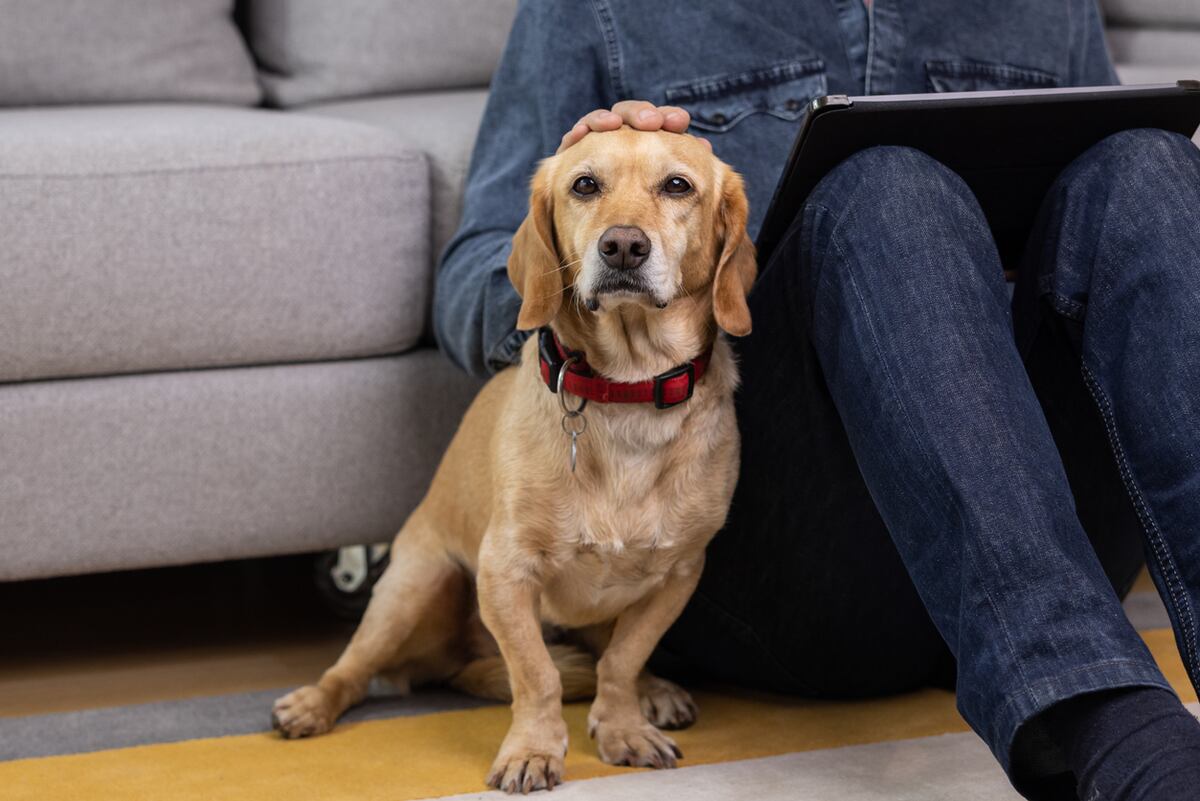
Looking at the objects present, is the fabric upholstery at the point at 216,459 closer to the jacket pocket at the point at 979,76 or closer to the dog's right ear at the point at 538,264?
the dog's right ear at the point at 538,264

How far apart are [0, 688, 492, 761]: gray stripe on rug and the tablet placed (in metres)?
0.72

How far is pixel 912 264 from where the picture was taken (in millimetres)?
1116

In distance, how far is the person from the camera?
1003mm

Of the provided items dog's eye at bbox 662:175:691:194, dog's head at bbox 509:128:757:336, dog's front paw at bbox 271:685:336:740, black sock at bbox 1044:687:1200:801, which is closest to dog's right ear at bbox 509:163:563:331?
dog's head at bbox 509:128:757:336

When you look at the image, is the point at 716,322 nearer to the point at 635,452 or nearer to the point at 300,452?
the point at 635,452

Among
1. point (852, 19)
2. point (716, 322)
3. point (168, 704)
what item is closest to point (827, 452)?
point (716, 322)

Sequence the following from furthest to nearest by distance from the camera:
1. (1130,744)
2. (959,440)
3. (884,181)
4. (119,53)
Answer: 1. (119,53)
2. (884,181)
3. (959,440)
4. (1130,744)

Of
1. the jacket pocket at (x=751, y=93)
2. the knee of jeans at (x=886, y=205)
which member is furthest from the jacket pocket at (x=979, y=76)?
the knee of jeans at (x=886, y=205)

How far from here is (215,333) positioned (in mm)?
1605

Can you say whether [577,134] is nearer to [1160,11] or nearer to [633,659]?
[633,659]

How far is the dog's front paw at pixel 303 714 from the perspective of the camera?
1.43 meters

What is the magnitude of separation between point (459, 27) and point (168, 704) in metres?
1.21

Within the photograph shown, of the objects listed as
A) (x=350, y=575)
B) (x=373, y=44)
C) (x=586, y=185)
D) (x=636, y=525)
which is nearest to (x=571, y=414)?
(x=636, y=525)

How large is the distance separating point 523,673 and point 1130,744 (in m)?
0.57
